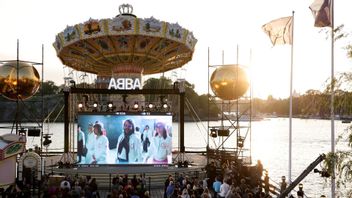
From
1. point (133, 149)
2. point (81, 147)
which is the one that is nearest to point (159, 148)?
point (133, 149)

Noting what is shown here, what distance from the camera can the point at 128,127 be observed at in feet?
87.0

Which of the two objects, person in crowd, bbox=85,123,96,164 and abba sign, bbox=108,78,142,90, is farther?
abba sign, bbox=108,78,142,90

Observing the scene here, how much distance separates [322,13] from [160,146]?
48.3 ft

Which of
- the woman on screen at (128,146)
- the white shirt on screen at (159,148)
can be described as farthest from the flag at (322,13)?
the woman on screen at (128,146)

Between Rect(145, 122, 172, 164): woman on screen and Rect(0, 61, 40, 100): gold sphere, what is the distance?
7.84m

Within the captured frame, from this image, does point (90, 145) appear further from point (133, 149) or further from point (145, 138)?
point (145, 138)

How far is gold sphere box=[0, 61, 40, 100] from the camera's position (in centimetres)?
2458

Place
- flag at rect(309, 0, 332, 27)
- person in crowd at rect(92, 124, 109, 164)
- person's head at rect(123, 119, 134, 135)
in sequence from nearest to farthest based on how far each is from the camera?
flag at rect(309, 0, 332, 27)
person in crowd at rect(92, 124, 109, 164)
person's head at rect(123, 119, 134, 135)

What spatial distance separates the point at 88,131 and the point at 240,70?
1035 centimetres

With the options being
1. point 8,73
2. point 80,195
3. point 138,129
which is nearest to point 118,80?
point 138,129

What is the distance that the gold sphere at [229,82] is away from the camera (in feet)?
90.1

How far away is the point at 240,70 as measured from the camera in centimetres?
2772

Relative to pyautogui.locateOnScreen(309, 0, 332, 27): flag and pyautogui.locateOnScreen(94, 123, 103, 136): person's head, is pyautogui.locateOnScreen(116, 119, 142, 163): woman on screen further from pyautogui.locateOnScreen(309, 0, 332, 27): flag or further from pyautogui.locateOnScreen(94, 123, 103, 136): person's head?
pyautogui.locateOnScreen(309, 0, 332, 27): flag

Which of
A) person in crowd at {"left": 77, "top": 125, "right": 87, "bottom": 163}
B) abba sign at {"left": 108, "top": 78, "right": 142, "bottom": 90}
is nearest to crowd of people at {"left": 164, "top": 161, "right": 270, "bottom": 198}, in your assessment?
person in crowd at {"left": 77, "top": 125, "right": 87, "bottom": 163}
